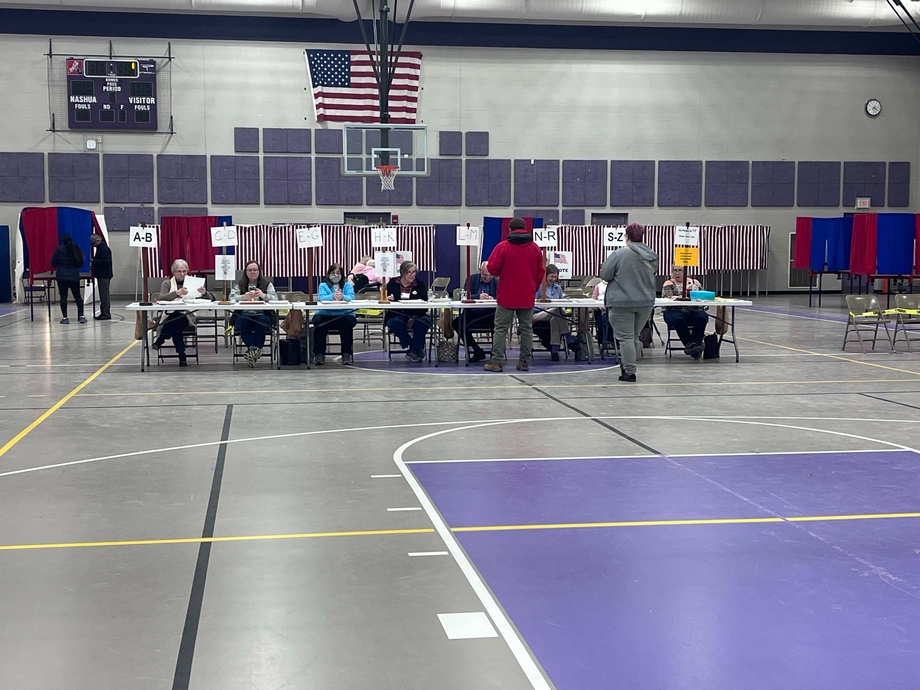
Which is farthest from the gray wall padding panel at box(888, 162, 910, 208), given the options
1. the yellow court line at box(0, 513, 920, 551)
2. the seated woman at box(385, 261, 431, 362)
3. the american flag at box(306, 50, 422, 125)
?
the yellow court line at box(0, 513, 920, 551)

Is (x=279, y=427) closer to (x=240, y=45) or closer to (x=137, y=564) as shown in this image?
(x=137, y=564)

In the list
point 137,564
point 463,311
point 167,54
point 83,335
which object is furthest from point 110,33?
point 137,564

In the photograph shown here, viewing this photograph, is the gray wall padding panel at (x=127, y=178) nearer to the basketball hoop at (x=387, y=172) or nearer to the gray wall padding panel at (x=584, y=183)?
the basketball hoop at (x=387, y=172)

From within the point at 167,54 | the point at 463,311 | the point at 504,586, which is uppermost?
the point at 167,54

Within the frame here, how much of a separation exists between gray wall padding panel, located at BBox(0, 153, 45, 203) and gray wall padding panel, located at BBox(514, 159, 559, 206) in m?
11.9

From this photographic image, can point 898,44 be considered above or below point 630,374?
above

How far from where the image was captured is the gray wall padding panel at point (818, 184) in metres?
26.8

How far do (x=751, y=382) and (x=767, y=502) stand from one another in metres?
5.08

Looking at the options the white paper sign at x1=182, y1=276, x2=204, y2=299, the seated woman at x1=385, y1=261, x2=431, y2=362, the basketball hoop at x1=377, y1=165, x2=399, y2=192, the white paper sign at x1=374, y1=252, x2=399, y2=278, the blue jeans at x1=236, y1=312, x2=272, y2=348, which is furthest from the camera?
the basketball hoop at x1=377, y1=165, x2=399, y2=192

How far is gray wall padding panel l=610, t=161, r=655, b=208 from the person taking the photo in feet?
85.3

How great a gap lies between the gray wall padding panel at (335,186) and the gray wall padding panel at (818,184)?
12.0 metres

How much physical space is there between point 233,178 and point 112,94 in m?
3.48

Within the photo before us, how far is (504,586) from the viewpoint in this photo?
3.89 meters

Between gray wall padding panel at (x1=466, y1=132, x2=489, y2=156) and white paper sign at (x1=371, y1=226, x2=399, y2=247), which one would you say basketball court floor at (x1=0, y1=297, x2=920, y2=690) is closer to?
white paper sign at (x1=371, y1=226, x2=399, y2=247)
